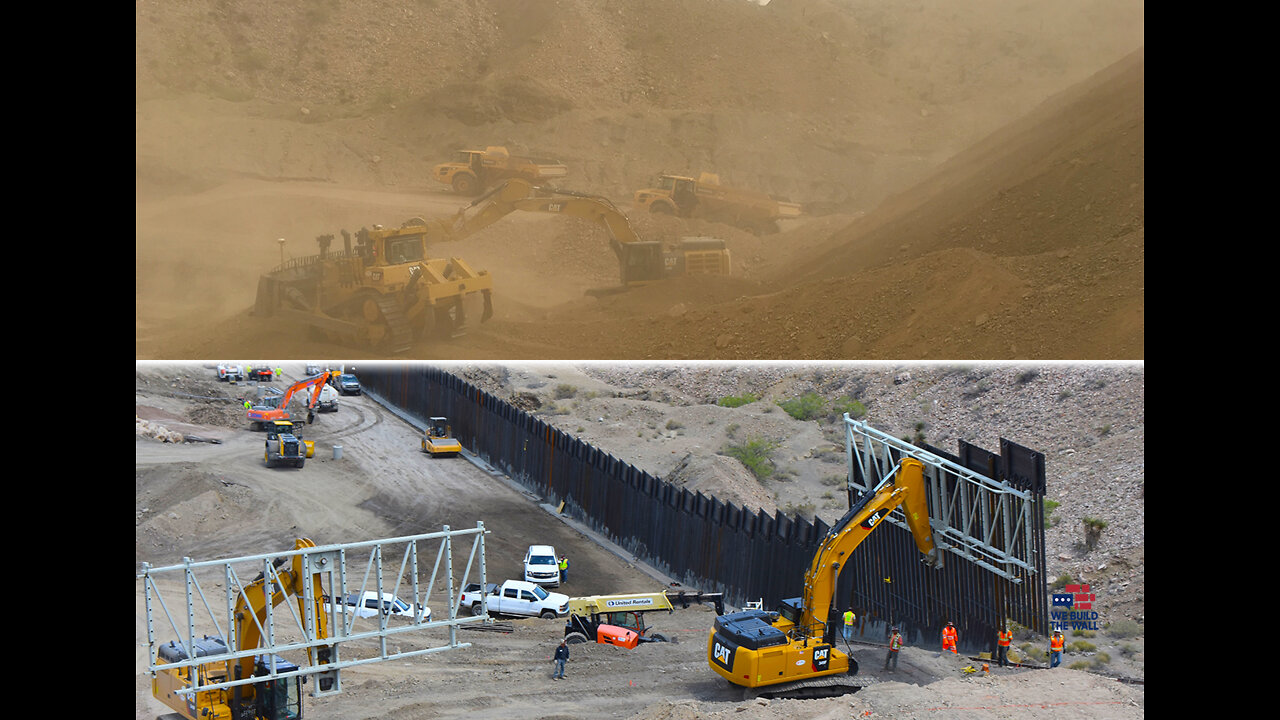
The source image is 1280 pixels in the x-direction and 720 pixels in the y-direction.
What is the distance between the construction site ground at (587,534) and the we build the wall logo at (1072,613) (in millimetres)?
542

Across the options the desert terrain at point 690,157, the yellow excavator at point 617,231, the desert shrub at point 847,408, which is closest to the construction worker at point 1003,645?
the desert terrain at point 690,157

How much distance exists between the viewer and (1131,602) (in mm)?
28328

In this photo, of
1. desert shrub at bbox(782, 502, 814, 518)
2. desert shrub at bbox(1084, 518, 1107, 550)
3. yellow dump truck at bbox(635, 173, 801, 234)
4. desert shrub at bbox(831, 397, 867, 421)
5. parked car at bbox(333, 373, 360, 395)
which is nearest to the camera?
desert shrub at bbox(1084, 518, 1107, 550)

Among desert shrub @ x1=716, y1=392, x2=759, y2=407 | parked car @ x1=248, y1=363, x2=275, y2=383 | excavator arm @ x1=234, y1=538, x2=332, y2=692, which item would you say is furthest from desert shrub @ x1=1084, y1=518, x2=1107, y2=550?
parked car @ x1=248, y1=363, x2=275, y2=383

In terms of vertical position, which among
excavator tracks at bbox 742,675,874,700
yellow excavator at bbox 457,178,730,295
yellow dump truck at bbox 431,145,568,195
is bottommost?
excavator tracks at bbox 742,675,874,700

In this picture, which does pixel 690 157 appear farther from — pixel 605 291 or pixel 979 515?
pixel 979 515

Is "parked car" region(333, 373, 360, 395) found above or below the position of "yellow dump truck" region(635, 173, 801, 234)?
below

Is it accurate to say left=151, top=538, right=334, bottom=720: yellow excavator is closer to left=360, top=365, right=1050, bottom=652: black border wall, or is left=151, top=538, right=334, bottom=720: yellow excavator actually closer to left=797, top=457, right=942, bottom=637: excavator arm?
left=797, top=457, right=942, bottom=637: excavator arm

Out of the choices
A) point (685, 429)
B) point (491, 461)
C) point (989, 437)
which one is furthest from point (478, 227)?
point (989, 437)

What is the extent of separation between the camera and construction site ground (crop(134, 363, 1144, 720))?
23.8 m

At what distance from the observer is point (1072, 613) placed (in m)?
27.8

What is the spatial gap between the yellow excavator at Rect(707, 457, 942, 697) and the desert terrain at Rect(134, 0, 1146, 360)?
672 inches

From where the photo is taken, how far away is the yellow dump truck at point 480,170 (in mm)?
49062

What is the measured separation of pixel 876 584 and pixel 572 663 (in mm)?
7511
